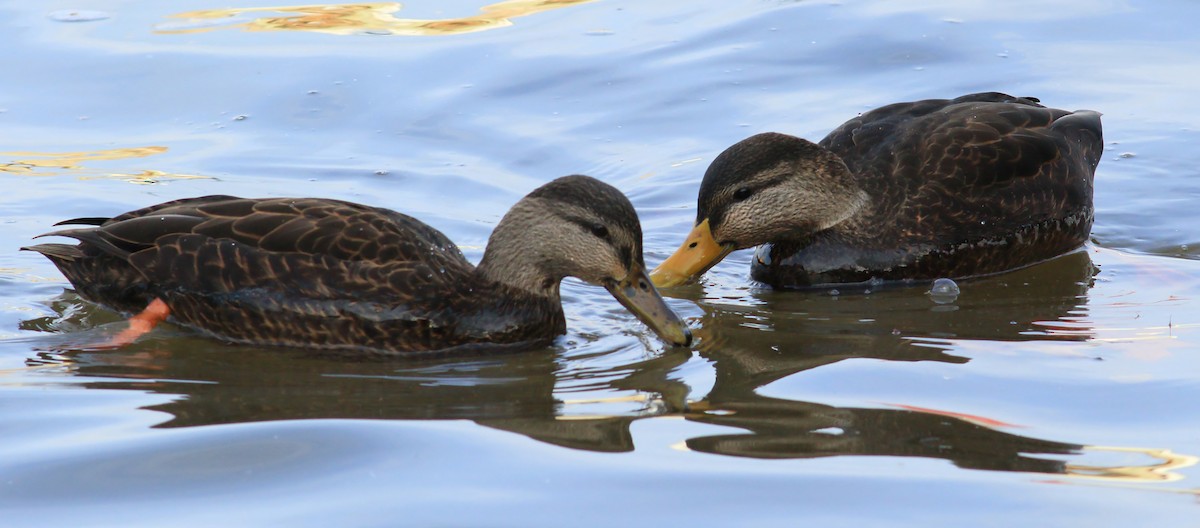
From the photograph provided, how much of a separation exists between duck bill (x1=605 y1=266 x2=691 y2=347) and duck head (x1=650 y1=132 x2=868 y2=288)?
4.31 ft

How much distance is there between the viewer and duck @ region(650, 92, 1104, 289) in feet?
28.2

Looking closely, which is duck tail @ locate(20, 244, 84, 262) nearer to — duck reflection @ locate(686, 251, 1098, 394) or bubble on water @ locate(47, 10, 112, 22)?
duck reflection @ locate(686, 251, 1098, 394)

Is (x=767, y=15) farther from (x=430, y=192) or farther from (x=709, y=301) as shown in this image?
(x=709, y=301)

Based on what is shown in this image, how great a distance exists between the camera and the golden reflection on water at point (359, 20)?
13.6 m

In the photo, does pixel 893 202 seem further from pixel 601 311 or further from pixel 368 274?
pixel 368 274

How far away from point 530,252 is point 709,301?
145cm

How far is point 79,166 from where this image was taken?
1057 cm

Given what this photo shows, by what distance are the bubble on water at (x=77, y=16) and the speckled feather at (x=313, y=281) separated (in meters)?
6.64

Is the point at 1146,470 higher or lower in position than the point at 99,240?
lower

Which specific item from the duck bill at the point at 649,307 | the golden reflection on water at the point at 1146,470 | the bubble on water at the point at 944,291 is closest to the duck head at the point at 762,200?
the bubble on water at the point at 944,291

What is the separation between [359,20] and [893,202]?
6492 mm

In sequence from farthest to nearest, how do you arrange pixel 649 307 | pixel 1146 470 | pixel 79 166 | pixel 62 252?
1. pixel 79 166
2. pixel 62 252
3. pixel 649 307
4. pixel 1146 470

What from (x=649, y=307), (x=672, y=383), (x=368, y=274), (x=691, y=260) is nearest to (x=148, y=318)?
(x=368, y=274)

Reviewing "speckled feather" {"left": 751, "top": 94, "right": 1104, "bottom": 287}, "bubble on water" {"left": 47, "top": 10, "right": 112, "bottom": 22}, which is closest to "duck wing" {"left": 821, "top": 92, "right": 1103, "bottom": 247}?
"speckled feather" {"left": 751, "top": 94, "right": 1104, "bottom": 287}
